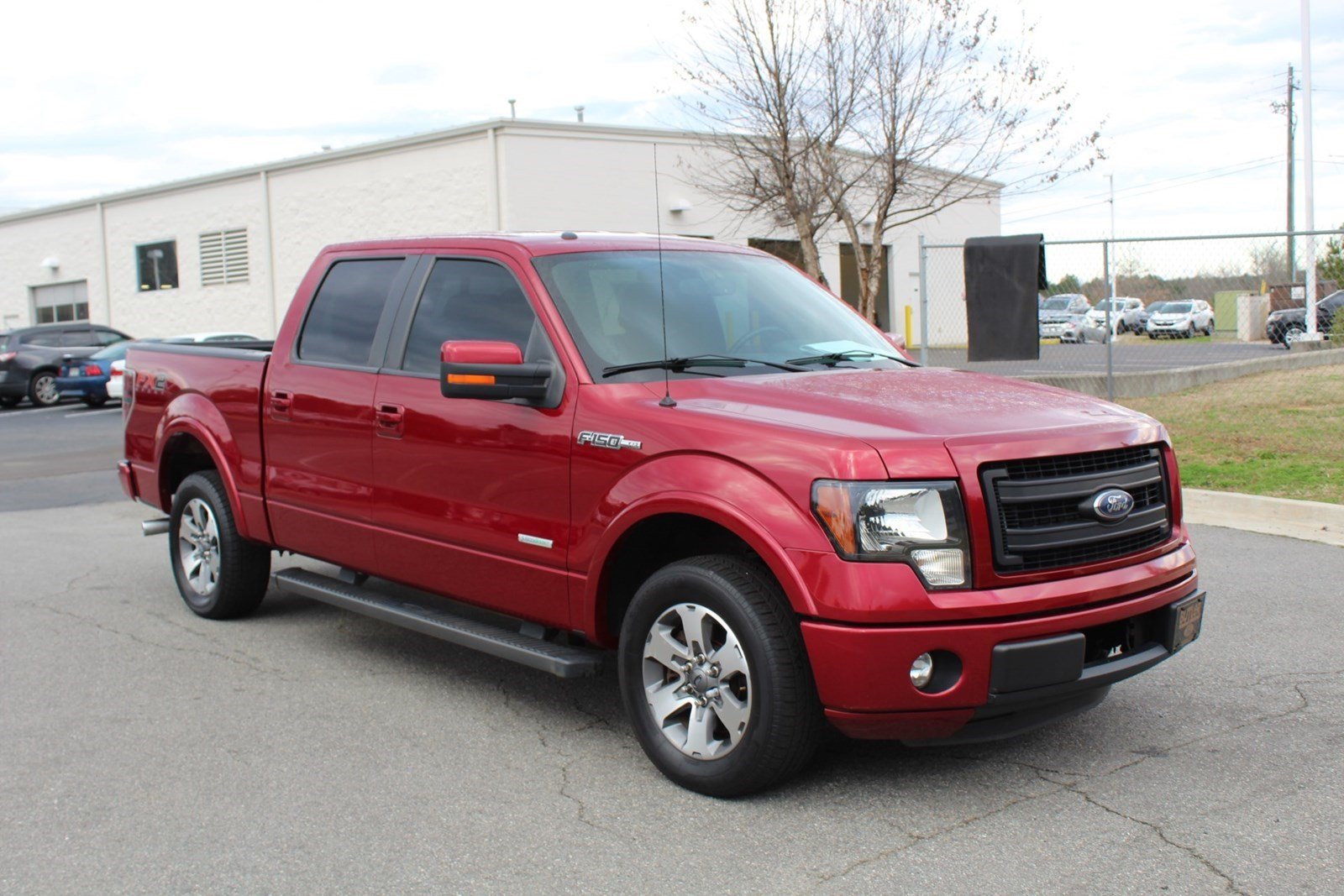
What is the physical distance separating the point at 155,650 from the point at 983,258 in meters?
9.73

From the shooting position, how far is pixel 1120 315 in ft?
63.7

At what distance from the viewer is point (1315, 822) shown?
383 centimetres

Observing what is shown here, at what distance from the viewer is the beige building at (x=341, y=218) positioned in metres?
28.9

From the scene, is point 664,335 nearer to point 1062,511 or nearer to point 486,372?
point 486,372

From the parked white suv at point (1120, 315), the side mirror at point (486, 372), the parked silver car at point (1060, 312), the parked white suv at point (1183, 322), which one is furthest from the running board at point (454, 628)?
the parked white suv at point (1183, 322)

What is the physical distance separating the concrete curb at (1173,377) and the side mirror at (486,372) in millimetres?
10737

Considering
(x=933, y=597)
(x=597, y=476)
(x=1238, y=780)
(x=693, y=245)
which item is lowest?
(x=1238, y=780)

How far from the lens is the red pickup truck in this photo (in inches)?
150

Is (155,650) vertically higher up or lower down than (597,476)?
lower down

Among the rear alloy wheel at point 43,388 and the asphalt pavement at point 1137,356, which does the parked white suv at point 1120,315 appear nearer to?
the asphalt pavement at point 1137,356

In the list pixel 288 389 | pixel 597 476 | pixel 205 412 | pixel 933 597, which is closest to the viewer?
pixel 933 597

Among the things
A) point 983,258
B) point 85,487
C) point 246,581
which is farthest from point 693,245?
point 85,487

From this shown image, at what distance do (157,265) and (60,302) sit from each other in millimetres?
6087

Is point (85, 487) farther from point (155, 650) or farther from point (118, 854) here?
point (118, 854)
